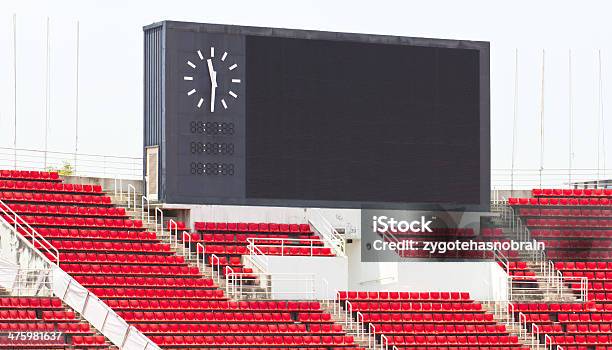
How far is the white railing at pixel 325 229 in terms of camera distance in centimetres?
4041

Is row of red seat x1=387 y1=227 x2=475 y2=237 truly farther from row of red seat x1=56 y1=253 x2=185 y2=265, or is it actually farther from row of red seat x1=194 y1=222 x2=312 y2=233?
row of red seat x1=56 y1=253 x2=185 y2=265

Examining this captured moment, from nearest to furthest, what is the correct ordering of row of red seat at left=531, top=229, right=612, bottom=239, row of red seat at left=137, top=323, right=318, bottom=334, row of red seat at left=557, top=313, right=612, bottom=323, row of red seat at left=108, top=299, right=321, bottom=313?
row of red seat at left=137, top=323, right=318, bottom=334 → row of red seat at left=108, top=299, right=321, bottom=313 → row of red seat at left=557, top=313, right=612, bottom=323 → row of red seat at left=531, top=229, right=612, bottom=239

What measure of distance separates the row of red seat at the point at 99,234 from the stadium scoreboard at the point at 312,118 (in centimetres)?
96

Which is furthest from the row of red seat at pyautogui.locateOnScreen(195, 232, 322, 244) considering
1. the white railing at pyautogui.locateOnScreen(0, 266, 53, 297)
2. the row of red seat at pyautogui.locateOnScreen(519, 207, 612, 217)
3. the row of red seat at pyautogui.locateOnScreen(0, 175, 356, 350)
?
the row of red seat at pyautogui.locateOnScreen(519, 207, 612, 217)

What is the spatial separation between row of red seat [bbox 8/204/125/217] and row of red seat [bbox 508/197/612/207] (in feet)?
33.9

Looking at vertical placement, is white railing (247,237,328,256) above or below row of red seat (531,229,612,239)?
below

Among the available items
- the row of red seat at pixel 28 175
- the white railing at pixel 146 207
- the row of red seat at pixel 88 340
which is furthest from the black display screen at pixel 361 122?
the row of red seat at pixel 88 340

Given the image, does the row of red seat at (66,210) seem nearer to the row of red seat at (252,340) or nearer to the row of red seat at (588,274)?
the row of red seat at (252,340)

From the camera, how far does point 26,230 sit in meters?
37.4

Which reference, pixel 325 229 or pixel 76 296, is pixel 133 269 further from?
pixel 325 229

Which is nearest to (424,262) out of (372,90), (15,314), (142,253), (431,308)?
(431,308)

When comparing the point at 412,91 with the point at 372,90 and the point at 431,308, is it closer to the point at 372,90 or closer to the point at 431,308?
the point at 372,90

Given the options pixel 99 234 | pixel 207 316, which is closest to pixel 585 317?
pixel 207 316

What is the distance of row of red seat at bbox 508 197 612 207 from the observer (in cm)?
4412
